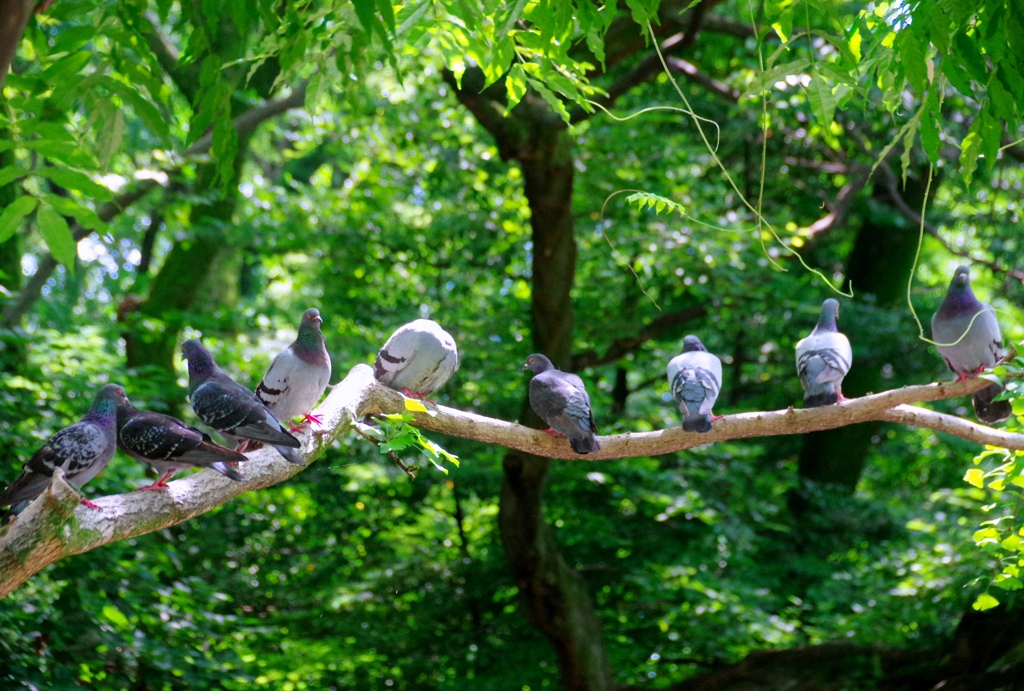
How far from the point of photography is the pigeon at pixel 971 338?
172 inches

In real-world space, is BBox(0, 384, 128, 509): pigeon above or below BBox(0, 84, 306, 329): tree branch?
below

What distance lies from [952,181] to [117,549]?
25.1 ft

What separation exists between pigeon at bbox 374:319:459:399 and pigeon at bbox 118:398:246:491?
3.34ft

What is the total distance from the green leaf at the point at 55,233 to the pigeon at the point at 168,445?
2.52 feet

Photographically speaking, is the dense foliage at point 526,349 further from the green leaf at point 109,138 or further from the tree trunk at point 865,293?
the green leaf at point 109,138

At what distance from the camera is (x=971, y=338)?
4500 millimetres

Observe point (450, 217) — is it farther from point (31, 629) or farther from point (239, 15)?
point (239, 15)

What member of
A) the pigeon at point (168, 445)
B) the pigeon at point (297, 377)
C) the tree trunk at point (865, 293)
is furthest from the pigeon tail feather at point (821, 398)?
the tree trunk at point (865, 293)

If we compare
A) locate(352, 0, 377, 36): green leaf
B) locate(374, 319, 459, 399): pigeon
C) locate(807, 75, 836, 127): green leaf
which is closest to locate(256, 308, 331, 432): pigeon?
locate(374, 319, 459, 399): pigeon

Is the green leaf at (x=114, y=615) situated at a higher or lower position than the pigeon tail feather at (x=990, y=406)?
lower

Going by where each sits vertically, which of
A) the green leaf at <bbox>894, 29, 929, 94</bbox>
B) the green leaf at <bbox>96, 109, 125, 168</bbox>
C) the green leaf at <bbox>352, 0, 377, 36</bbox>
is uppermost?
the green leaf at <bbox>894, 29, 929, 94</bbox>

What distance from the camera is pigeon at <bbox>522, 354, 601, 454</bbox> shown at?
11.6 ft

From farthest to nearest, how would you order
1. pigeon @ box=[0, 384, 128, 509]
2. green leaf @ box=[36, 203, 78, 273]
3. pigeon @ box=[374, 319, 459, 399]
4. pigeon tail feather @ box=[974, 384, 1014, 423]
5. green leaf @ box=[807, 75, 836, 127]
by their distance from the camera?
pigeon tail feather @ box=[974, 384, 1014, 423] < pigeon @ box=[374, 319, 459, 399] < pigeon @ box=[0, 384, 128, 509] < green leaf @ box=[807, 75, 836, 127] < green leaf @ box=[36, 203, 78, 273]

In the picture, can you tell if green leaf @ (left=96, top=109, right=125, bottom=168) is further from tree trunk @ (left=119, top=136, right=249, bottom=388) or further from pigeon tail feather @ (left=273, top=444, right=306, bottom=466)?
tree trunk @ (left=119, top=136, right=249, bottom=388)
